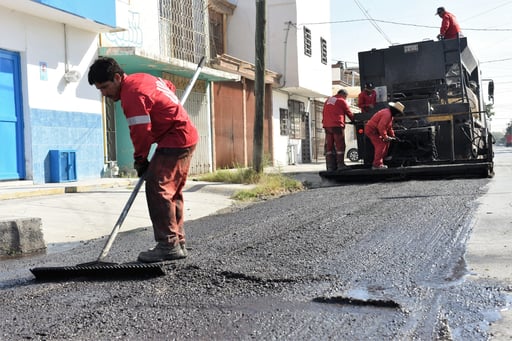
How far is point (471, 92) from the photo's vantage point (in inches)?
449

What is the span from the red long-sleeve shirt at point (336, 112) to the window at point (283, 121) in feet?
34.3

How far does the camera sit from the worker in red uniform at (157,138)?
3.79 m

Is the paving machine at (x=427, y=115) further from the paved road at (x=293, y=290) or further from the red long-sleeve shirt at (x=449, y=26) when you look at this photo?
the paved road at (x=293, y=290)

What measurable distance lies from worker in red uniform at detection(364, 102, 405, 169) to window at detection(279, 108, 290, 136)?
11.4m

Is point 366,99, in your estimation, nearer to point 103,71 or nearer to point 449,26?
point 449,26

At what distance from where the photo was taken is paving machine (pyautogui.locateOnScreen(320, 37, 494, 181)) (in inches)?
386

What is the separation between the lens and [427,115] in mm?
9930

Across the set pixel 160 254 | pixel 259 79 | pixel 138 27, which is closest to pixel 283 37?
pixel 138 27

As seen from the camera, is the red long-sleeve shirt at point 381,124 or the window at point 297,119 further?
the window at point 297,119

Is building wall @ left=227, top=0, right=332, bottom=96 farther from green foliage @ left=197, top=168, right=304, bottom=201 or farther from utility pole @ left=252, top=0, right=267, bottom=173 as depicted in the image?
green foliage @ left=197, top=168, right=304, bottom=201

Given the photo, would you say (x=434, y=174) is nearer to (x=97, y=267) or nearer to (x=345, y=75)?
(x=97, y=267)

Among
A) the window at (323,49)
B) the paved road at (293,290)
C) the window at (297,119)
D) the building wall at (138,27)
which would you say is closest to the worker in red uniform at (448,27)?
the building wall at (138,27)

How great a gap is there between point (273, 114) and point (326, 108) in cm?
985

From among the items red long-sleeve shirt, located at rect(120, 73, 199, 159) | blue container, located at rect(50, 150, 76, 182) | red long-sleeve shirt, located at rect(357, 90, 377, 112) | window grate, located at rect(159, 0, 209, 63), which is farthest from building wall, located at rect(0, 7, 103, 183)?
red long-sleeve shirt, located at rect(120, 73, 199, 159)
